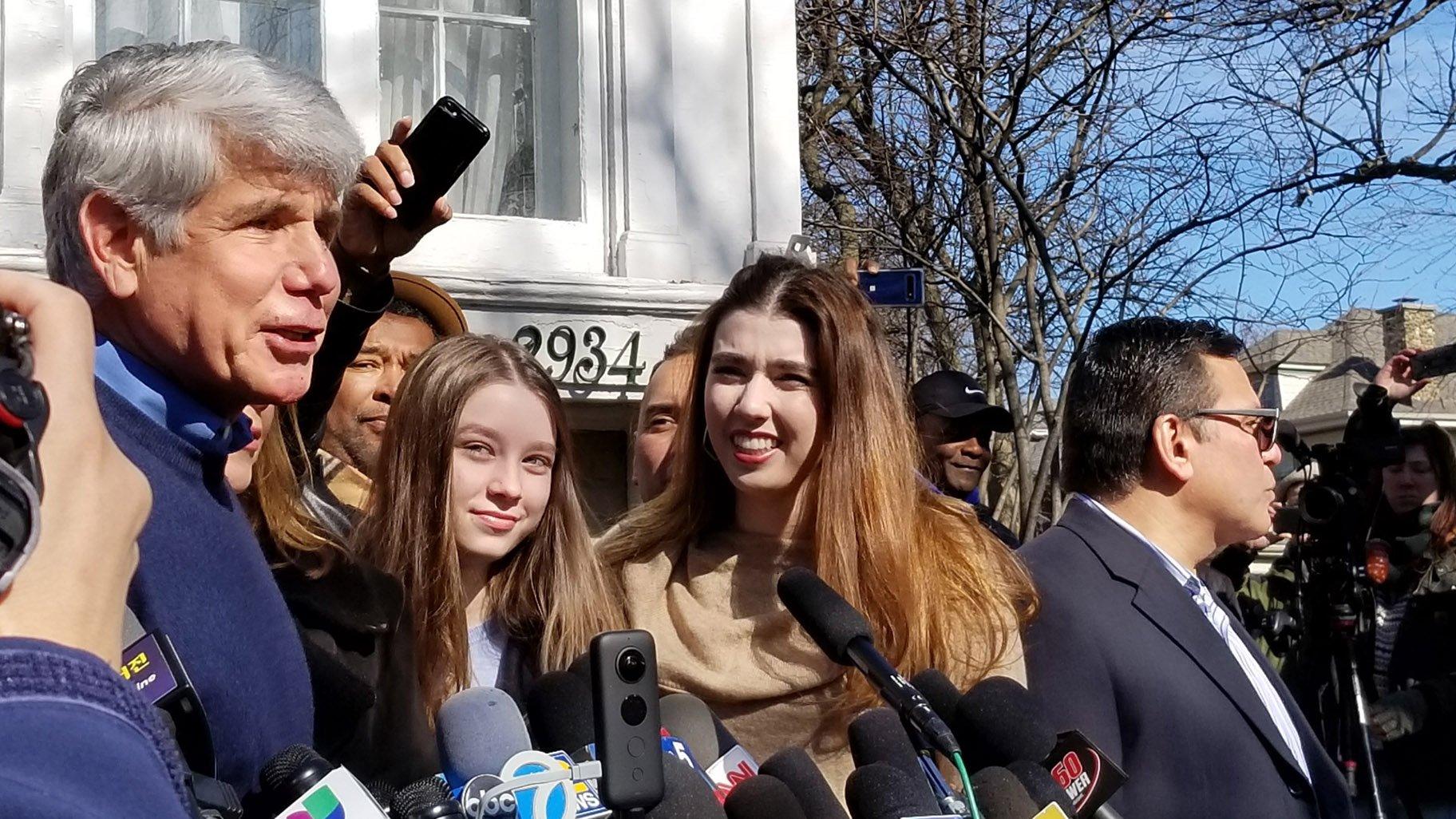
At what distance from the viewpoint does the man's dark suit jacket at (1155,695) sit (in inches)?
126

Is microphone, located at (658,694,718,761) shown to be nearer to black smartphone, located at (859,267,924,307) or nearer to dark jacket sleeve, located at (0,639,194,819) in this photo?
dark jacket sleeve, located at (0,639,194,819)

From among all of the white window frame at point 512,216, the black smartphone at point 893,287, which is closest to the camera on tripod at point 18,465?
the black smartphone at point 893,287

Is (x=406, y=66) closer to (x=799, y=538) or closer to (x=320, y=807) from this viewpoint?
(x=799, y=538)

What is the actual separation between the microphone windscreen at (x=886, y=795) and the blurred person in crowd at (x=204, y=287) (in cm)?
70

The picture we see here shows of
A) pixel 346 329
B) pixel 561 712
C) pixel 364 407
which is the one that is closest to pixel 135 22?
pixel 364 407

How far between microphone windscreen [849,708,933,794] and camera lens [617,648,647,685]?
0.45m

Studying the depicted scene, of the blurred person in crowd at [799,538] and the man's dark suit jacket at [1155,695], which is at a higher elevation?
the blurred person in crowd at [799,538]

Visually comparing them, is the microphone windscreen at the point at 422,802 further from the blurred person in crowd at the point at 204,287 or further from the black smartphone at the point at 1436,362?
the black smartphone at the point at 1436,362

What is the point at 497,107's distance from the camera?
273 inches

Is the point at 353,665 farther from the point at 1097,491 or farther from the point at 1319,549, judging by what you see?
the point at 1319,549

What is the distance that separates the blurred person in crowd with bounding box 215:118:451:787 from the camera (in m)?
2.43

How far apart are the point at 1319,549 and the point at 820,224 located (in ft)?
21.1

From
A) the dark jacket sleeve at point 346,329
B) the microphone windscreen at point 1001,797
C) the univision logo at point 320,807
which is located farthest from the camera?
the dark jacket sleeve at point 346,329

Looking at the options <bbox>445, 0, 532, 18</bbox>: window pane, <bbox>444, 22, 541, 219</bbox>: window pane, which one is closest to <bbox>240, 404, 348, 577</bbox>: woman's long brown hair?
<bbox>444, 22, 541, 219</bbox>: window pane
